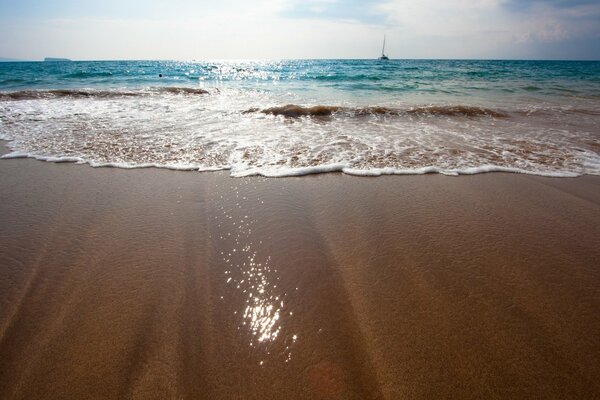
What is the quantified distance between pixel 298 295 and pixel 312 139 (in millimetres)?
4015

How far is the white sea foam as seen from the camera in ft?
14.0

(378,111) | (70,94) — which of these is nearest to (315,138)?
(378,111)

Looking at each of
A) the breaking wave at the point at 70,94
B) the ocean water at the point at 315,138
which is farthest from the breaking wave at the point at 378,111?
the breaking wave at the point at 70,94

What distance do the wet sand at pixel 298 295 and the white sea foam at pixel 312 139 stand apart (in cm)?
100

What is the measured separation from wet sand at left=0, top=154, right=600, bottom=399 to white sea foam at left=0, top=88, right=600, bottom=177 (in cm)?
100

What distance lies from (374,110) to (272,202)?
6862 mm

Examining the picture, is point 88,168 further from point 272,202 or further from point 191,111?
point 191,111

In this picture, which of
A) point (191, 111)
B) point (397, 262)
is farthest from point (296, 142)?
point (191, 111)

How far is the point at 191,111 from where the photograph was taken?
862 centimetres

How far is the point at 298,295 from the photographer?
1905 millimetres

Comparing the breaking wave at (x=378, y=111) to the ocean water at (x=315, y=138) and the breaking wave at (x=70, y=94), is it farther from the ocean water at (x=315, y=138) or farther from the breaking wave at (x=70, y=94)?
the breaking wave at (x=70, y=94)

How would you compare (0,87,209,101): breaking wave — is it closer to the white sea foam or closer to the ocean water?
the ocean water

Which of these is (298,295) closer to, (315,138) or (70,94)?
(315,138)

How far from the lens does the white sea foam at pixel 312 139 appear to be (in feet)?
14.0
